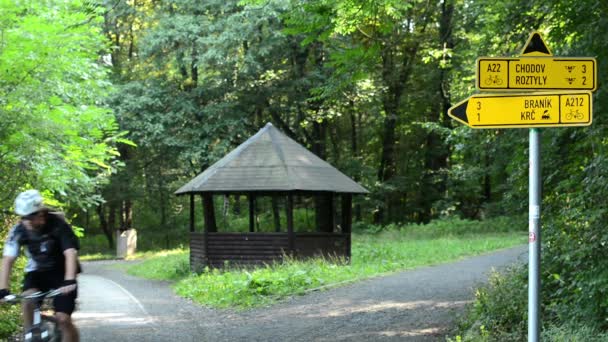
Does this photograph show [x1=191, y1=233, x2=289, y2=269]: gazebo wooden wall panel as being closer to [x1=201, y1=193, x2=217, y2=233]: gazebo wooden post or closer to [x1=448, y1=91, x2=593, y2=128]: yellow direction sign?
[x1=201, y1=193, x2=217, y2=233]: gazebo wooden post

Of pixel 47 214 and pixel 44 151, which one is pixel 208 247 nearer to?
pixel 44 151

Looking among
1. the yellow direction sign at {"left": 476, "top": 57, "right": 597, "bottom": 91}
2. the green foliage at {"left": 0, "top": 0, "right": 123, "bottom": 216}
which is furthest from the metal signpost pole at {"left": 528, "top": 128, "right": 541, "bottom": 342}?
the green foliage at {"left": 0, "top": 0, "right": 123, "bottom": 216}

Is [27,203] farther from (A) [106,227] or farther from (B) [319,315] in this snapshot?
(A) [106,227]

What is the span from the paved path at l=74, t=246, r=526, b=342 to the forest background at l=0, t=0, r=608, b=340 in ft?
6.33

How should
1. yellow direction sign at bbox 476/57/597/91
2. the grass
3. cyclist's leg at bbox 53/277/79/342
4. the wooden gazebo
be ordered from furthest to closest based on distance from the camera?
the wooden gazebo
the grass
cyclist's leg at bbox 53/277/79/342
yellow direction sign at bbox 476/57/597/91

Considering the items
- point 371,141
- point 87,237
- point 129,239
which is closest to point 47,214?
point 129,239

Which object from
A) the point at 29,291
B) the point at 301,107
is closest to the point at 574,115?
the point at 29,291

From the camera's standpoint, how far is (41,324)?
6.08 m

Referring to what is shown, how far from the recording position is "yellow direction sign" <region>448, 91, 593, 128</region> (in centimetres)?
500

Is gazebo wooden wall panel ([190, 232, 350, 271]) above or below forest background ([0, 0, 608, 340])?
below

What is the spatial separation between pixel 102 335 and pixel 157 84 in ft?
85.5

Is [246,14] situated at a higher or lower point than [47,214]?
higher

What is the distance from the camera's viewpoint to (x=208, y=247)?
2181cm

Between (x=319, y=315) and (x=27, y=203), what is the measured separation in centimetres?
675
